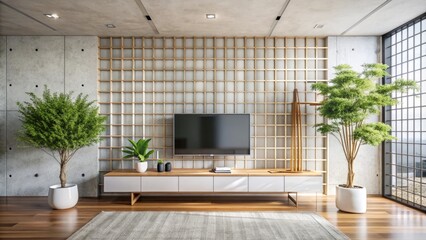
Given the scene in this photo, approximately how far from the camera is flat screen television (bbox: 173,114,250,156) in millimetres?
Result: 5570

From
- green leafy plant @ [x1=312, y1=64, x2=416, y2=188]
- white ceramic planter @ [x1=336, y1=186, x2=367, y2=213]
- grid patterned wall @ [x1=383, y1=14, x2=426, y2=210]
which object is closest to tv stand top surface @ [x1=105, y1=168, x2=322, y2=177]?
white ceramic planter @ [x1=336, y1=186, x2=367, y2=213]

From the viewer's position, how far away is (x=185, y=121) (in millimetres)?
5590

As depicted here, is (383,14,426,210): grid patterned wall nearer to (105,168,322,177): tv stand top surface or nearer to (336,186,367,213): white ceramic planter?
(336,186,367,213): white ceramic planter

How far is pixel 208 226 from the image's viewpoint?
3979 millimetres

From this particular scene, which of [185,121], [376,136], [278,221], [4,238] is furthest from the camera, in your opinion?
[185,121]

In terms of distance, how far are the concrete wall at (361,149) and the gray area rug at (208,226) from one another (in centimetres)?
162

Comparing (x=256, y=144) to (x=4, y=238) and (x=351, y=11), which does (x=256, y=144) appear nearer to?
(x=351, y=11)

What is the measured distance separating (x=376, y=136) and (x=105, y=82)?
4.64 metres

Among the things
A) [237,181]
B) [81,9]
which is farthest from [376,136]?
[81,9]

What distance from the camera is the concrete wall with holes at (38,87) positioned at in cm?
570

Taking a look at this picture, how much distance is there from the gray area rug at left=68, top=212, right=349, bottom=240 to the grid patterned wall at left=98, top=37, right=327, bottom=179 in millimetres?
1438

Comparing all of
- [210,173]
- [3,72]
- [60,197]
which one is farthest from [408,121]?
[3,72]

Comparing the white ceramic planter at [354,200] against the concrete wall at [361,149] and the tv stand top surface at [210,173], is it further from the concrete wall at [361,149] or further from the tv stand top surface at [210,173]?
the concrete wall at [361,149]

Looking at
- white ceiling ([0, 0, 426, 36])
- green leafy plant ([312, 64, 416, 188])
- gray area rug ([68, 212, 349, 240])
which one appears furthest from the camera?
green leafy plant ([312, 64, 416, 188])
